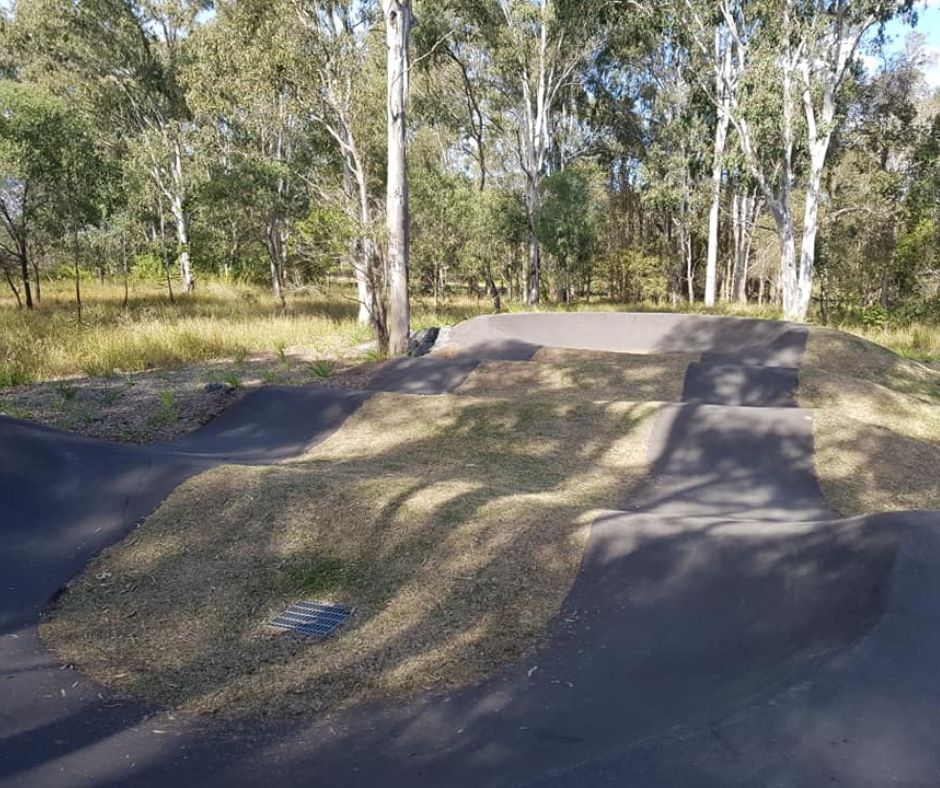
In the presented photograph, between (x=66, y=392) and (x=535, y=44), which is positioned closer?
(x=66, y=392)

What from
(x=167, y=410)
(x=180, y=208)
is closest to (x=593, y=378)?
(x=167, y=410)

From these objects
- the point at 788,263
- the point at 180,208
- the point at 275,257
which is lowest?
the point at 788,263

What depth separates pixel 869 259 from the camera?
23.3 meters

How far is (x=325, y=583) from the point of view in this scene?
4.34m

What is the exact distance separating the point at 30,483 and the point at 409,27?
36.6 feet

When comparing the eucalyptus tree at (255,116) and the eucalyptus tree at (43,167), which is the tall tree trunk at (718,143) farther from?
the eucalyptus tree at (43,167)

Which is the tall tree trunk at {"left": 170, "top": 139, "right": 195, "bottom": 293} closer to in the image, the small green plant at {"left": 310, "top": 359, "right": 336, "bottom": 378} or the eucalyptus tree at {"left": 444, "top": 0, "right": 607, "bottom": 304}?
the eucalyptus tree at {"left": 444, "top": 0, "right": 607, "bottom": 304}

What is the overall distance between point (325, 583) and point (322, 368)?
7.23 metres

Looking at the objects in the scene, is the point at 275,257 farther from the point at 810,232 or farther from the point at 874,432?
the point at 874,432

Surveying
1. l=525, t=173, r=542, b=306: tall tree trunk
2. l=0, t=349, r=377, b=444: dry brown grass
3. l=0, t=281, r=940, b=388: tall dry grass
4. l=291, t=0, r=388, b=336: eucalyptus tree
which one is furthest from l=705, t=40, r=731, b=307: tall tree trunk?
l=0, t=349, r=377, b=444: dry brown grass

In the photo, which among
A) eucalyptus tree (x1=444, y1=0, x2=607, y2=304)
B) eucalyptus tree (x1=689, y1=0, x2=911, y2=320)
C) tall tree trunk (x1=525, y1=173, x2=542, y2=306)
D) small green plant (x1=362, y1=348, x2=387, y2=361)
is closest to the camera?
small green plant (x1=362, y1=348, x2=387, y2=361)

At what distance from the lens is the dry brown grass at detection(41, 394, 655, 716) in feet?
11.2

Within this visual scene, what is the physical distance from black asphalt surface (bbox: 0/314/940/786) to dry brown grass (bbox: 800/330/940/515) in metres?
0.95

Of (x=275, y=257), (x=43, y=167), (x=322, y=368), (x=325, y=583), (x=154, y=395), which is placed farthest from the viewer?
(x=275, y=257)
